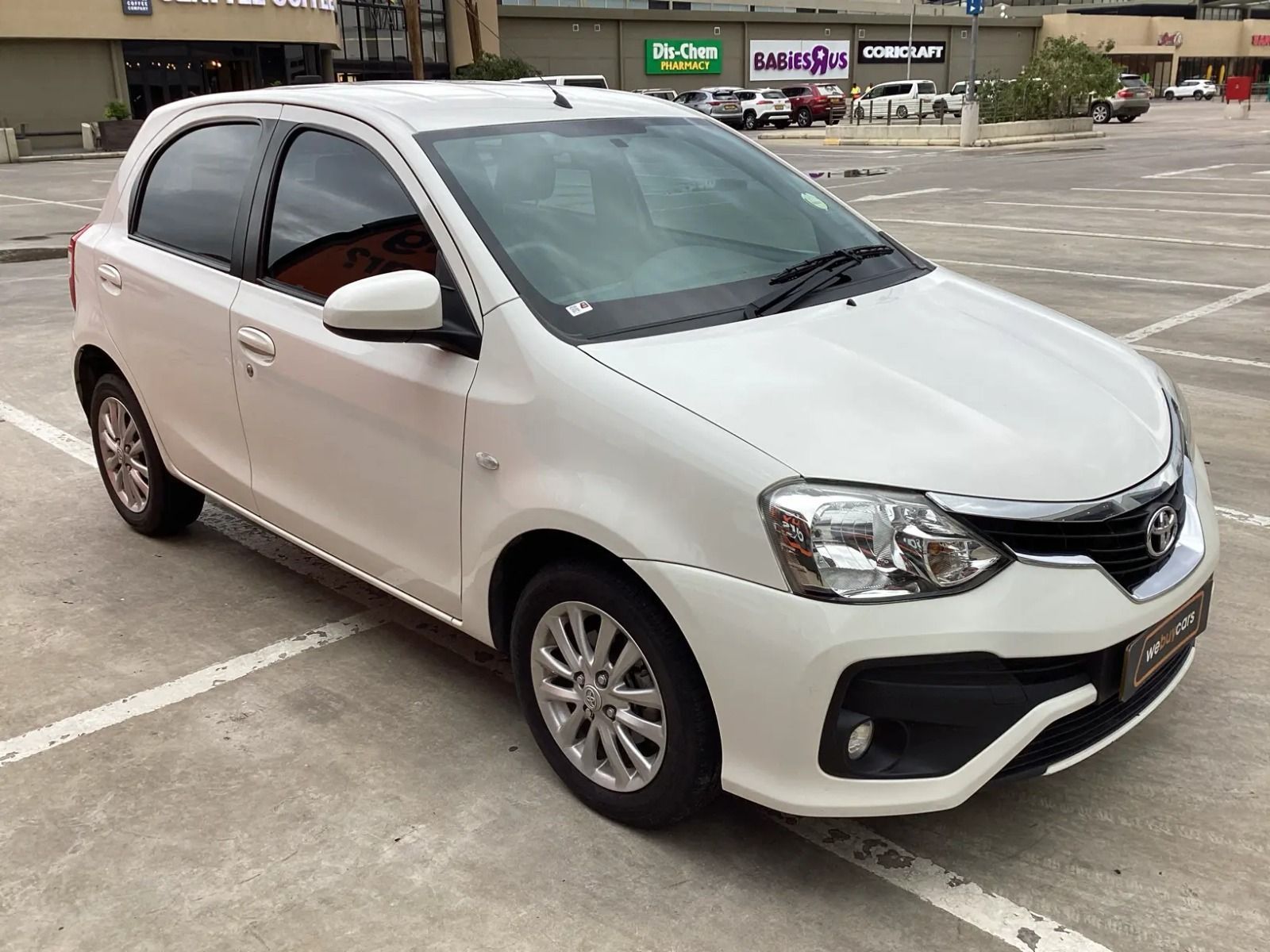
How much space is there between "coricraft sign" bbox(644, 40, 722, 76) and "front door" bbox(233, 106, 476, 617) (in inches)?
2227

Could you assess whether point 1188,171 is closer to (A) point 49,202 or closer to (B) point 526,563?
(A) point 49,202

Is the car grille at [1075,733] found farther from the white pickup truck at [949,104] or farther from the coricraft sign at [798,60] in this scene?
the coricraft sign at [798,60]

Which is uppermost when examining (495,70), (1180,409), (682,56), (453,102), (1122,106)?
(682,56)

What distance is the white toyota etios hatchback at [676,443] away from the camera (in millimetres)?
2475

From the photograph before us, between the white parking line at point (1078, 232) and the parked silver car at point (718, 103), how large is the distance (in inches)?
1110

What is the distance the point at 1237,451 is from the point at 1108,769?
3163mm

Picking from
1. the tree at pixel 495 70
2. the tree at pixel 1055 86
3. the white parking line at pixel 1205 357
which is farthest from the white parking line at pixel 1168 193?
the tree at pixel 495 70

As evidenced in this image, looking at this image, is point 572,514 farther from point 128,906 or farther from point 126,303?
point 126,303

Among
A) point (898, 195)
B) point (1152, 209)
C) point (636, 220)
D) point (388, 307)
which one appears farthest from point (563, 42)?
point (388, 307)

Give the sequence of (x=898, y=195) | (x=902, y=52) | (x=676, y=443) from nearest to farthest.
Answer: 1. (x=676, y=443)
2. (x=898, y=195)
3. (x=902, y=52)

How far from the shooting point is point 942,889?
2725 millimetres

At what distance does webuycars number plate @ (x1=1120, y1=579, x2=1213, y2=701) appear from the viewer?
2.64m

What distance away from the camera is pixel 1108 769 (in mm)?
3184

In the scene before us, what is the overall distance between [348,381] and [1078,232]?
39.3ft
